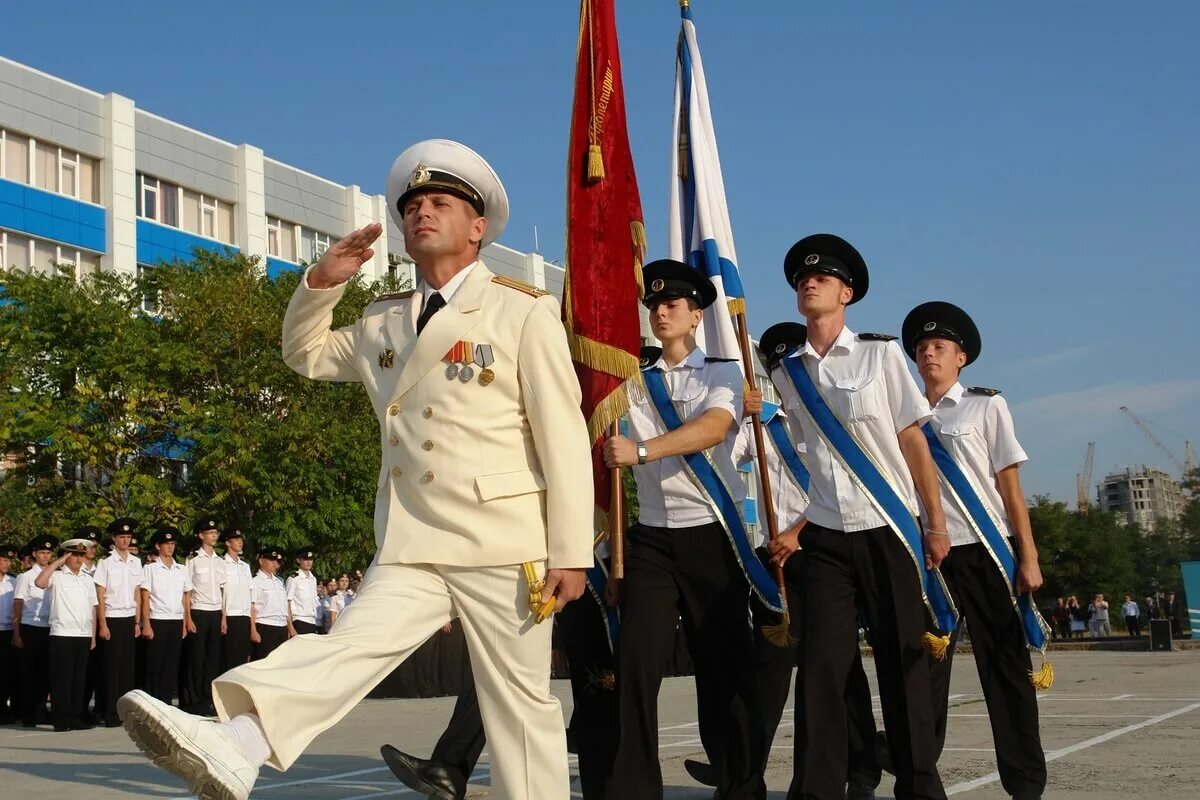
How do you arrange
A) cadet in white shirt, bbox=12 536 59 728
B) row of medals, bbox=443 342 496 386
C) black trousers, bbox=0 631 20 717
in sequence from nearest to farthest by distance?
row of medals, bbox=443 342 496 386 < cadet in white shirt, bbox=12 536 59 728 < black trousers, bbox=0 631 20 717

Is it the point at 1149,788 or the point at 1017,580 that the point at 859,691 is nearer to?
the point at 1017,580

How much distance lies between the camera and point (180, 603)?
1675 cm

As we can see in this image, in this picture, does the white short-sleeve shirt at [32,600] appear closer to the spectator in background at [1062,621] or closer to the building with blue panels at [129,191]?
the building with blue panels at [129,191]

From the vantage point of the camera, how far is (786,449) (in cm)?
842

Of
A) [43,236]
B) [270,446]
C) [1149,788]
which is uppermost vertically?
[43,236]

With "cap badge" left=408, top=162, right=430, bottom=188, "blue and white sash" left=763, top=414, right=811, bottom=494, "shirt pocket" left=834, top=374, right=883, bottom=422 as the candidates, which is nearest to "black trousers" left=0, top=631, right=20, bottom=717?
"blue and white sash" left=763, top=414, right=811, bottom=494

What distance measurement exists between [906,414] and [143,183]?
39635 millimetres

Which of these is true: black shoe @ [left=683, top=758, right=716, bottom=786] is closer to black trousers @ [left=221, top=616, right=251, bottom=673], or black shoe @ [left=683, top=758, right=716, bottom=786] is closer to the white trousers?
the white trousers

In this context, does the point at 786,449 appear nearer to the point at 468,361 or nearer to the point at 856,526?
the point at 856,526

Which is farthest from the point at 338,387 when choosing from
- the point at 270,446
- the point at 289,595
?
the point at 289,595

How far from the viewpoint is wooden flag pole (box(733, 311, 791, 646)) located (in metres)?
6.54

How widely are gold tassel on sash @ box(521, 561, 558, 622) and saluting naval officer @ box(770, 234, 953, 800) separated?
1.73 meters

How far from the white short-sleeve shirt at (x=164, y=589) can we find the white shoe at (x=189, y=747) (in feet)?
44.2

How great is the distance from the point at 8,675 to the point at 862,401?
13.6 m
